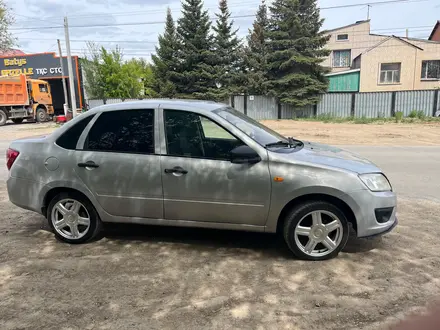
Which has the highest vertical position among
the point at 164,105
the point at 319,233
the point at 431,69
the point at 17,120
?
the point at 431,69

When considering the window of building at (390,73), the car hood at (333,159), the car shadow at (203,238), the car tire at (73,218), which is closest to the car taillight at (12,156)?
the car tire at (73,218)

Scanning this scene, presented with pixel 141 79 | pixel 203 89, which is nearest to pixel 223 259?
pixel 203 89

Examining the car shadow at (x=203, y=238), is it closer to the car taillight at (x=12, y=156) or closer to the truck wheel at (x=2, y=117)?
the car taillight at (x=12, y=156)

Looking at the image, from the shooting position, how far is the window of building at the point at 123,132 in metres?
4.25

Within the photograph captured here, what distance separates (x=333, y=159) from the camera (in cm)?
409

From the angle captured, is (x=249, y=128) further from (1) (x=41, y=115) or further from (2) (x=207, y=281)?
(1) (x=41, y=115)

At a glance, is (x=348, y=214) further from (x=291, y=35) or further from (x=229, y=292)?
(x=291, y=35)

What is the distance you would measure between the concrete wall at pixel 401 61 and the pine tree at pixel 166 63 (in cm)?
1687

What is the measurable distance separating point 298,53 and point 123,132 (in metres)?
25.1

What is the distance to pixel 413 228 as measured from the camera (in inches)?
194

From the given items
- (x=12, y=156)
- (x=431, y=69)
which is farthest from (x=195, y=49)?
(x=12, y=156)

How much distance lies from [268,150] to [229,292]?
57.9 inches

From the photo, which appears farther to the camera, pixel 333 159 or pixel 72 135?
pixel 72 135

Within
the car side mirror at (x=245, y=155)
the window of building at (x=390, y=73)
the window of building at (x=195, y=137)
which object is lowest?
the car side mirror at (x=245, y=155)
